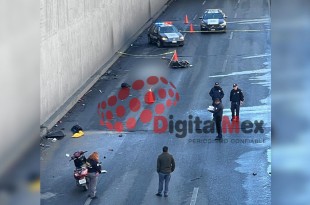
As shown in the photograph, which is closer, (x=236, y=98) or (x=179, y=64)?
(x=236, y=98)

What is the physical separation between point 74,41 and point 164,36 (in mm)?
11882

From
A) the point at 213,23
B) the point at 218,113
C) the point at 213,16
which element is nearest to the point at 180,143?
the point at 218,113

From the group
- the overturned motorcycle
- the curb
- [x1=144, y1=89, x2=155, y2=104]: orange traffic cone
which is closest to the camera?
the overturned motorcycle

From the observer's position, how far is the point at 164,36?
3716cm

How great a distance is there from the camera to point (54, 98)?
23344 mm

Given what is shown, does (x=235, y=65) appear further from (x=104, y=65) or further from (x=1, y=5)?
(x=1, y=5)

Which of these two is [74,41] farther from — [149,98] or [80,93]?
[149,98]

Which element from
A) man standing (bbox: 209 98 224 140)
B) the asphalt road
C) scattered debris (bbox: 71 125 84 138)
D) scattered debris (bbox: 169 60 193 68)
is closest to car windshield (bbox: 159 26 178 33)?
the asphalt road

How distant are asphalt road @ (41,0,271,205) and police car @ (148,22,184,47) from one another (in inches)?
21.2

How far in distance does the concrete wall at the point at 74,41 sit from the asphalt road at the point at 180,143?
0.86 metres

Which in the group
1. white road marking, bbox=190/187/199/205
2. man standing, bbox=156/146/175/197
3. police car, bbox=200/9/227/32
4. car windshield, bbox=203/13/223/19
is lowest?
white road marking, bbox=190/187/199/205

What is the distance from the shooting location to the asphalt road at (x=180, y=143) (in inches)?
639

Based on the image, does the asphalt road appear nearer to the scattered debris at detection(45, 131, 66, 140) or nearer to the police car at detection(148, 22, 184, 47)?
the scattered debris at detection(45, 131, 66, 140)

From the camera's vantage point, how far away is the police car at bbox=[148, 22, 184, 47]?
37.0m
